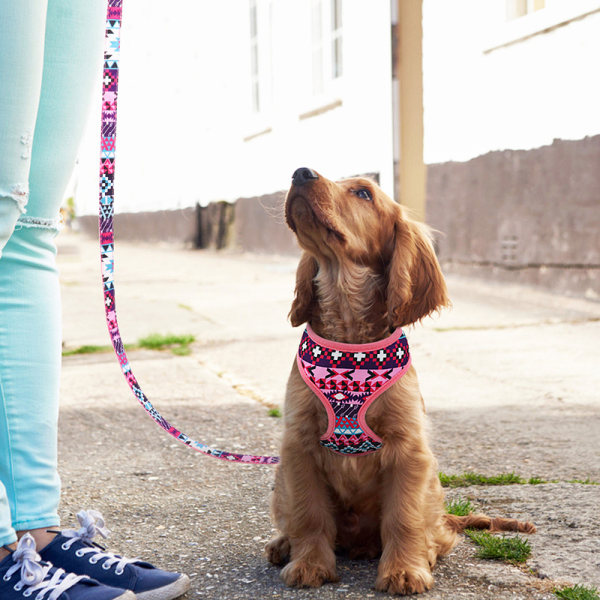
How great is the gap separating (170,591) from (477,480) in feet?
4.56

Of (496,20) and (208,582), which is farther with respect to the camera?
(496,20)

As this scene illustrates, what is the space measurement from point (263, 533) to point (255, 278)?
306 inches

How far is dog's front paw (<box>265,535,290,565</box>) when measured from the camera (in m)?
2.40

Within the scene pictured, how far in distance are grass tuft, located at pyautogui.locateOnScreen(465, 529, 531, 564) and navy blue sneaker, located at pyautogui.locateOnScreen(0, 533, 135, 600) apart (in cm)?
100

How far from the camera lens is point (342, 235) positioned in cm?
252

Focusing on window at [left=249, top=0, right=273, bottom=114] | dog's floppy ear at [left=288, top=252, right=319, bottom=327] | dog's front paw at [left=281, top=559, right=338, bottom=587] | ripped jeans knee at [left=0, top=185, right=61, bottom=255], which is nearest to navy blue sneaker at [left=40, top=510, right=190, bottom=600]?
dog's front paw at [left=281, top=559, right=338, bottom=587]

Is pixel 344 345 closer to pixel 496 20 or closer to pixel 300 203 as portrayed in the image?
pixel 300 203

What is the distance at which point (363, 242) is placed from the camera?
8.46 feet

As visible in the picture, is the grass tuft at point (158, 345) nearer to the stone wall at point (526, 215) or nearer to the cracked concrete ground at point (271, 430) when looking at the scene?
the cracked concrete ground at point (271, 430)

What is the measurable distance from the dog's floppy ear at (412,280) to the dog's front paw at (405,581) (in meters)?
0.67

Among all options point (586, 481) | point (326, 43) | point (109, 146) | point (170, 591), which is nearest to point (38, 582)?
point (170, 591)

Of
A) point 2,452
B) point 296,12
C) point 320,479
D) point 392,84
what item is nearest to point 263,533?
point 320,479

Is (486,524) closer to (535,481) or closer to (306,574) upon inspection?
(535,481)

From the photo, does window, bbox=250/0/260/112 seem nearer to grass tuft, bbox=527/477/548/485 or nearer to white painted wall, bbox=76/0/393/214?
white painted wall, bbox=76/0/393/214
